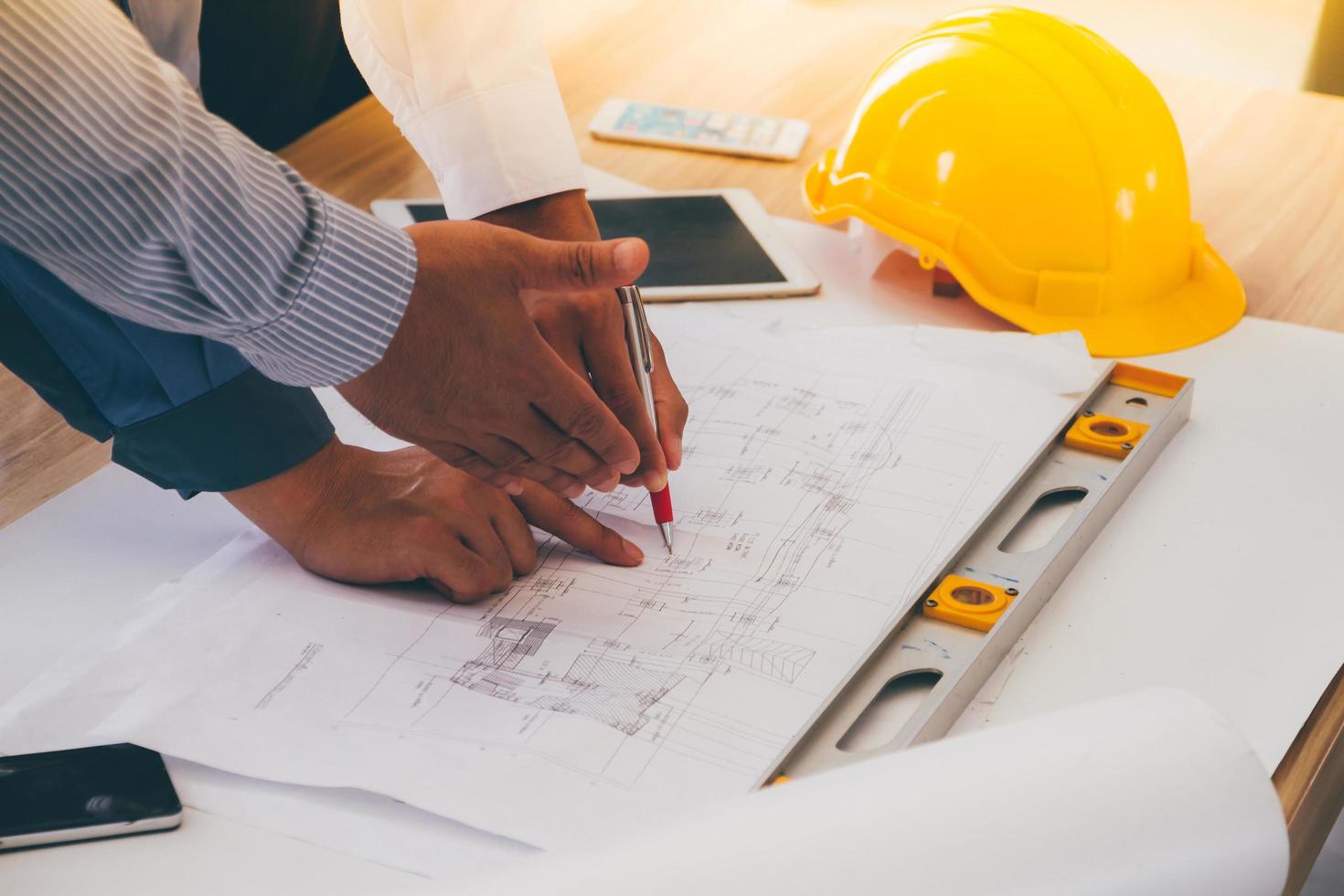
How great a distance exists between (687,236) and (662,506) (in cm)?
52

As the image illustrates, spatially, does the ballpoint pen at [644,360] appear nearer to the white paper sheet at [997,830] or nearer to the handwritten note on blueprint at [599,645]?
the handwritten note on blueprint at [599,645]

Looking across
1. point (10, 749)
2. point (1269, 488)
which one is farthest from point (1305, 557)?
point (10, 749)

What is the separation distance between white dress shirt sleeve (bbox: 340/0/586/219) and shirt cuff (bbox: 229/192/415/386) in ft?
0.99

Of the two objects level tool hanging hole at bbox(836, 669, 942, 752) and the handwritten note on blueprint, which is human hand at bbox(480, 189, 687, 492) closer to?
the handwritten note on blueprint

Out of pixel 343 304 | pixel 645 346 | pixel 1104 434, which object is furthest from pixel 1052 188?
pixel 343 304

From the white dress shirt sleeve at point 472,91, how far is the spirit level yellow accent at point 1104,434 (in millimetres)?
421

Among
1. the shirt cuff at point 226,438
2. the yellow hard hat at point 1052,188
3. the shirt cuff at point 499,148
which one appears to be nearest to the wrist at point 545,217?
the shirt cuff at point 499,148

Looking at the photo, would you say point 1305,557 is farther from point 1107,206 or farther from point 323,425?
point 323,425

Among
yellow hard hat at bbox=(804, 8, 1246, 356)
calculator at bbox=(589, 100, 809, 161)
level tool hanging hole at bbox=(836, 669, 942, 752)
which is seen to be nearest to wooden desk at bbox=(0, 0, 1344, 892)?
calculator at bbox=(589, 100, 809, 161)

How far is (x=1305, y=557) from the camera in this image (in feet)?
2.64

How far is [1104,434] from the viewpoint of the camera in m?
0.90

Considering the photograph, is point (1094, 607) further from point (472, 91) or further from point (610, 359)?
point (472, 91)

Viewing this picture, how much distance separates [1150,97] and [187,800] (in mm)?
959

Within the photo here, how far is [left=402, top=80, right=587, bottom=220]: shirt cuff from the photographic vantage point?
0.95 meters
